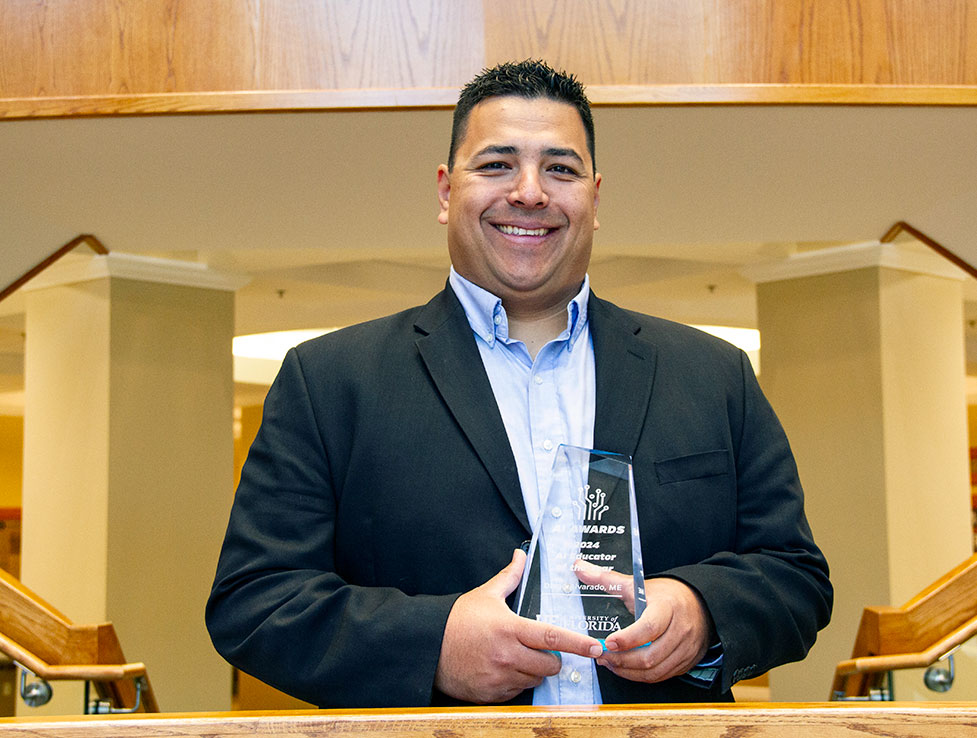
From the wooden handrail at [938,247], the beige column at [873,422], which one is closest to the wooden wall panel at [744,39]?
the wooden handrail at [938,247]

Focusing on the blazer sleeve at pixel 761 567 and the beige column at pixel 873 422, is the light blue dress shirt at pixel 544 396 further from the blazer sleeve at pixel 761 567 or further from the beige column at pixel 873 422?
the beige column at pixel 873 422

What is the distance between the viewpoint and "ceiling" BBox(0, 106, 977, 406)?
3.49 m

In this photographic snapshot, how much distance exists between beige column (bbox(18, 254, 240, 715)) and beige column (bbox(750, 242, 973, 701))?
360 centimetres

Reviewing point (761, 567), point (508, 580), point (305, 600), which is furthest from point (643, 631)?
point (305, 600)

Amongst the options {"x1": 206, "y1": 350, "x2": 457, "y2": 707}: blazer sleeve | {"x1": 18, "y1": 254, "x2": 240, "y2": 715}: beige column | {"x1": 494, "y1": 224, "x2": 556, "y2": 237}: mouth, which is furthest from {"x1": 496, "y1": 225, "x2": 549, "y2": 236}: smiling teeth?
{"x1": 18, "y1": 254, "x2": 240, "y2": 715}: beige column

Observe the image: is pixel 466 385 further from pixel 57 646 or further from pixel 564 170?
pixel 57 646

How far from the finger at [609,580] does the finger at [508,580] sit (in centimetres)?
7

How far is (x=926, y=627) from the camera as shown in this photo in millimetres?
3006

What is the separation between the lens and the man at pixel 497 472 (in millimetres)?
1341

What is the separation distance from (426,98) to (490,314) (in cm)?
181

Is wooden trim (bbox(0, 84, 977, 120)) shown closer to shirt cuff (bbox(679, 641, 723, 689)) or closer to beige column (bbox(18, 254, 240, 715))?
shirt cuff (bbox(679, 641, 723, 689))

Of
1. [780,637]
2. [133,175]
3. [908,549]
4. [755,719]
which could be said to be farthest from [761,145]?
[908,549]

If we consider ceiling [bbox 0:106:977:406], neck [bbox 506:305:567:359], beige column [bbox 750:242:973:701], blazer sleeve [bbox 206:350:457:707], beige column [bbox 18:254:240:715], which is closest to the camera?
blazer sleeve [bbox 206:350:457:707]

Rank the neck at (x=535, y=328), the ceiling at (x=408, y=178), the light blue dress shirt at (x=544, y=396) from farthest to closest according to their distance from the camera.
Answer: the ceiling at (x=408, y=178) → the neck at (x=535, y=328) → the light blue dress shirt at (x=544, y=396)
